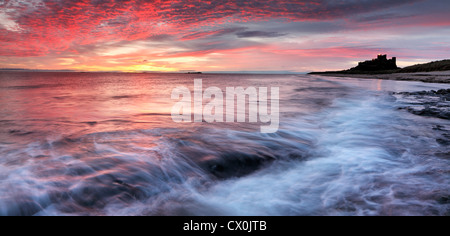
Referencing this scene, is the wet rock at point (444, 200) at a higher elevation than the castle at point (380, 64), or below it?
below

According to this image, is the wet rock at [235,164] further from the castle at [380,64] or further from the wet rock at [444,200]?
the castle at [380,64]

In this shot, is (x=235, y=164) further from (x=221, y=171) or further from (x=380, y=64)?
(x=380, y=64)

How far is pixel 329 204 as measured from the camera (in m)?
2.75

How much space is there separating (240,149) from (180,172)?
1.38m

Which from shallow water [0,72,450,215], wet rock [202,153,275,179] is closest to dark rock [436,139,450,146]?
shallow water [0,72,450,215]

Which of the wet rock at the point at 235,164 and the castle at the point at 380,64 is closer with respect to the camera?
the wet rock at the point at 235,164

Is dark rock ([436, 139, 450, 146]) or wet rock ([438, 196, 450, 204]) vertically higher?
dark rock ([436, 139, 450, 146])

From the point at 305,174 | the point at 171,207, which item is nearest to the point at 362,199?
the point at 305,174

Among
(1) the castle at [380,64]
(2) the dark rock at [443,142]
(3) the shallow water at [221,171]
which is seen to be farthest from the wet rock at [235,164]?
(1) the castle at [380,64]

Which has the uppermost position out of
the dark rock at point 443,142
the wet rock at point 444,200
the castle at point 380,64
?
the castle at point 380,64

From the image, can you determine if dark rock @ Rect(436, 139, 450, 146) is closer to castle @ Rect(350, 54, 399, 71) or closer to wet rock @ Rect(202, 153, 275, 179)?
wet rock @ Rect(202, 153, 275, 179)

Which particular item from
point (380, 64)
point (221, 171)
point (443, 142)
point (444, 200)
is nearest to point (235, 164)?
point (221, 171)

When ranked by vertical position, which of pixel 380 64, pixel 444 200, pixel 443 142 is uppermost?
pixel 380 64
